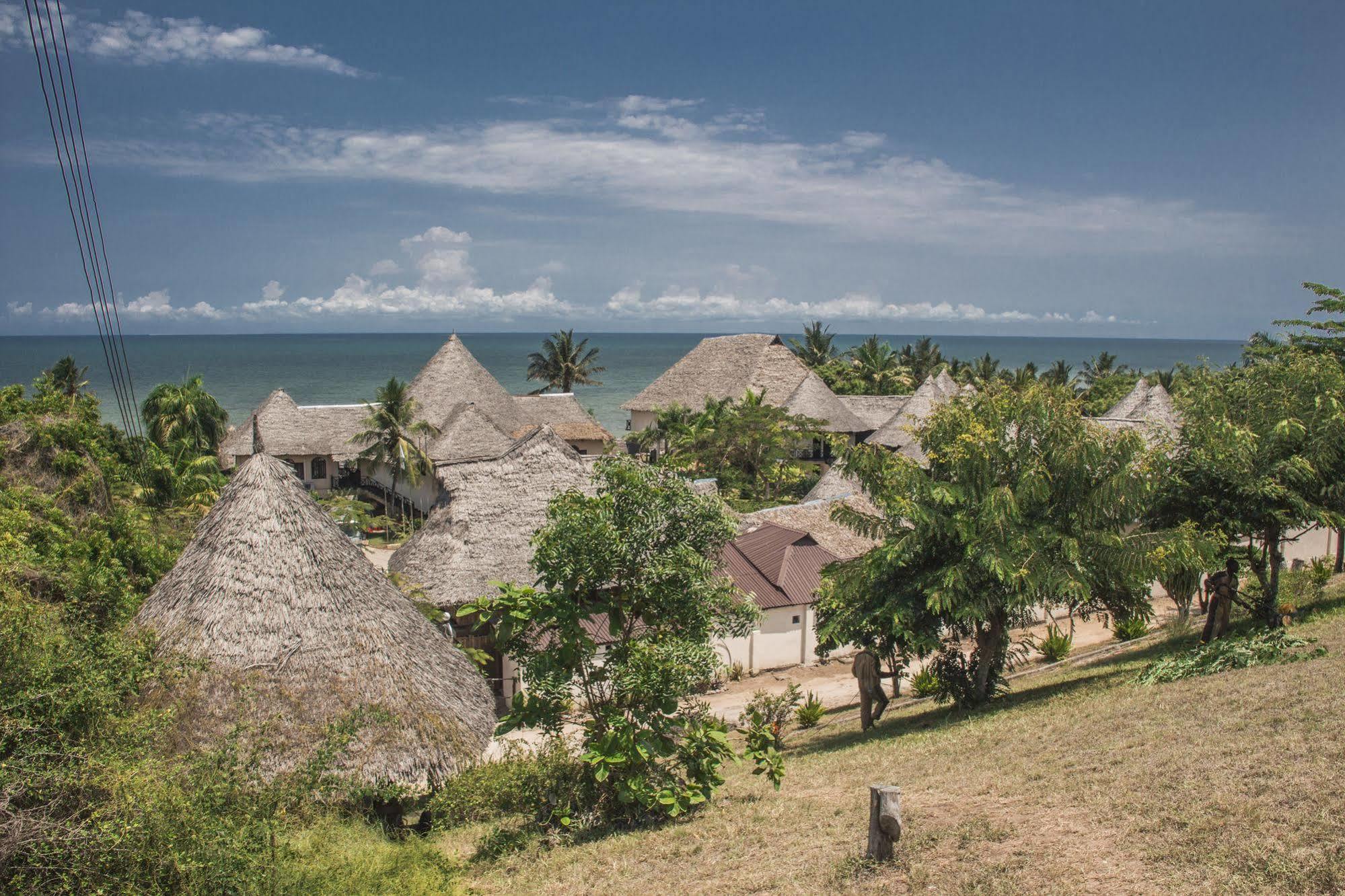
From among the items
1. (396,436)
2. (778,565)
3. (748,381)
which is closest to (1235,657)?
(778,565)

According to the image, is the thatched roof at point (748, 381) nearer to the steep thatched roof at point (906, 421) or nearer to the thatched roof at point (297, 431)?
the steep thatched roof at point (906, 421)

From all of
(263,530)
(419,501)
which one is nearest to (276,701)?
(263,530)

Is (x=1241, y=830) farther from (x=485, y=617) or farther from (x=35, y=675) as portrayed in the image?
(x=35, y=675)

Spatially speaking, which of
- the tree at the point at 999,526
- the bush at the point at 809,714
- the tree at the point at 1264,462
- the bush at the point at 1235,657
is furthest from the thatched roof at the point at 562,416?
the bush at the point at 1235,657

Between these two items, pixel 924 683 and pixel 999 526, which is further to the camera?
pixel 924 683

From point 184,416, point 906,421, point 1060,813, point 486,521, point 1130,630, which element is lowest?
point 1130,630

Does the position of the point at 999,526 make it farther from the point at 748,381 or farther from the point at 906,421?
the point at 748,381

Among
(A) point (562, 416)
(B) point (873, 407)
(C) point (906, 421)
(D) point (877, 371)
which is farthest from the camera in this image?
(D) point (877, 371)

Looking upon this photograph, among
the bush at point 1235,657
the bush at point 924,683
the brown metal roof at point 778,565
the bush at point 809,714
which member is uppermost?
the bush at point 1235,657
